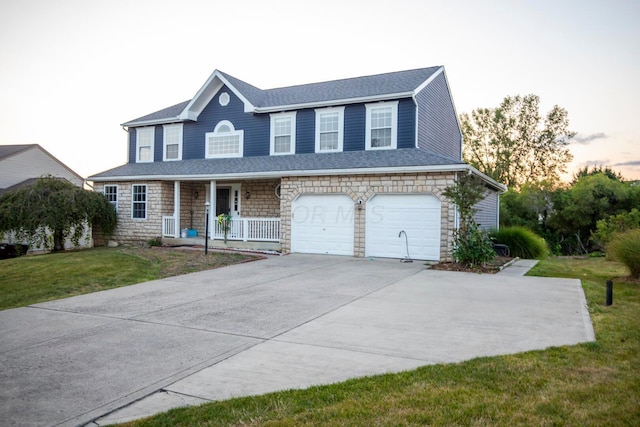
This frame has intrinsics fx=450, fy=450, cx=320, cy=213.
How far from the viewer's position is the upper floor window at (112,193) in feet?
69.7

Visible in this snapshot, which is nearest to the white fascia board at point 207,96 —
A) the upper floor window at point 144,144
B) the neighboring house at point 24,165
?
the upper floor window at point 144,144

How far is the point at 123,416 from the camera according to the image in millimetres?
3818

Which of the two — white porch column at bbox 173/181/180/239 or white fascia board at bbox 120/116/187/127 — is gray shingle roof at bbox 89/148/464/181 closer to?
white porch column at bbox 173/181/180/239

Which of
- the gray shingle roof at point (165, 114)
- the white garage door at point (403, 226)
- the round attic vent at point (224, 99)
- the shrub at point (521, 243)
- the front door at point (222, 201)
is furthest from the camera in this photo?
the gray shingle roof at point (165, 114)

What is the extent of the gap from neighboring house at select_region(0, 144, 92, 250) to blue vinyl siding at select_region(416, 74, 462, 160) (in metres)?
23.0

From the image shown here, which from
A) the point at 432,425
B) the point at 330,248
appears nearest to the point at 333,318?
the point at 432,425

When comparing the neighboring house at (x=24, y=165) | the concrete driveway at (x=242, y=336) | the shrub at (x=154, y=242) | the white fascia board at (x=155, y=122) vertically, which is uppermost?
the white fascia board at (x=155, y=122)

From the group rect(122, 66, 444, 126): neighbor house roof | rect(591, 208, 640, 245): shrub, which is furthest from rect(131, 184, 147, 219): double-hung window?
rect(591, 208, 640, 245): shrub

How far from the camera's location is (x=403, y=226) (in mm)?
15062

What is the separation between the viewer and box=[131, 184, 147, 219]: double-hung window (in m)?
20.5

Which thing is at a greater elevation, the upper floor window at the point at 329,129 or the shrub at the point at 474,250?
the upper floor window at the point at 329,129

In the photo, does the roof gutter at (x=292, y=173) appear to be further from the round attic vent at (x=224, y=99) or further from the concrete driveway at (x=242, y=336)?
the concrete driveway at (x=242, y=336)

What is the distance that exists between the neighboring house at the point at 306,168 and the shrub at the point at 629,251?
4457 millimetres

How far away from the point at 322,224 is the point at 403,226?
3039mm
